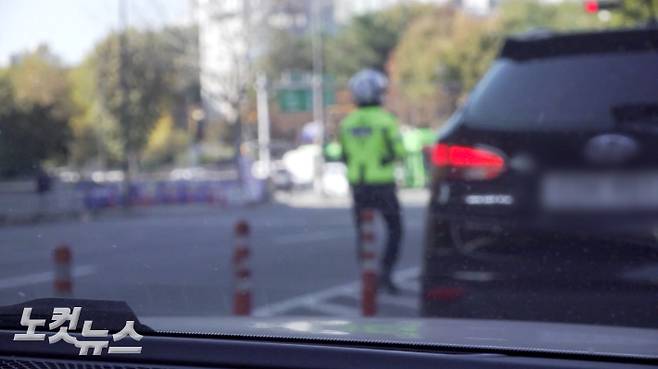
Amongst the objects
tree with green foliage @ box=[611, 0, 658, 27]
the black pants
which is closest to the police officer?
the black pants

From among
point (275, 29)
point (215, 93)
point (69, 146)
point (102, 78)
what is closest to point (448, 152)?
point (69, 146)

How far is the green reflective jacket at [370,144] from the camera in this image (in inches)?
304

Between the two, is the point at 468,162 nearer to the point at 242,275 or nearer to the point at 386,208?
the point at 242,275

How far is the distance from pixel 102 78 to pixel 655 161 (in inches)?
180

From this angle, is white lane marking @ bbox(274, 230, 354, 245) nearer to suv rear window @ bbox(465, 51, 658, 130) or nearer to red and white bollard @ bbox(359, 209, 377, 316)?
red and white bollard @ bbox(359, 209, 377, 316)

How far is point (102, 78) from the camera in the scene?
7.24m

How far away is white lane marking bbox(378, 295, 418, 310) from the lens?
6.92 metres

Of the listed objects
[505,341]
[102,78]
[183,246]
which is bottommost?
[183,246]

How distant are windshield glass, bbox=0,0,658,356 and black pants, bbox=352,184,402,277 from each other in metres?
0.02

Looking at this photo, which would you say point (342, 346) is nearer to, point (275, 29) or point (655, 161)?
point (655, 161)

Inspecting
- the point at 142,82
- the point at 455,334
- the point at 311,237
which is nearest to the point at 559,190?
the point at 455,334

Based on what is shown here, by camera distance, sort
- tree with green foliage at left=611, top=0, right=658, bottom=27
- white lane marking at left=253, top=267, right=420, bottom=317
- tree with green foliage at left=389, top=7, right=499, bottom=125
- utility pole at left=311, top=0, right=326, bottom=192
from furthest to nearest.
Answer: utility pole at left=311, top=0, right=326, bottom=192 < tree with green foliage at left=389, top=7, right=499, bottom=125 < white lane marking at left=253, top=267, right=420, bottom=317 < tree with green foliage at left=611, top=0, right=658, bottom=27

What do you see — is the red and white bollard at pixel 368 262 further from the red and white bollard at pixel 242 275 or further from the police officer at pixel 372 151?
the red and white bollard at pixel 242 275

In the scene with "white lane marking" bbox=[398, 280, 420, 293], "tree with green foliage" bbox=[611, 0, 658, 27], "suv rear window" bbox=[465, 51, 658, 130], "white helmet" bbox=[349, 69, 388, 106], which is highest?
"tree with green foliage" bbox=[611, 0, 658, 27]
